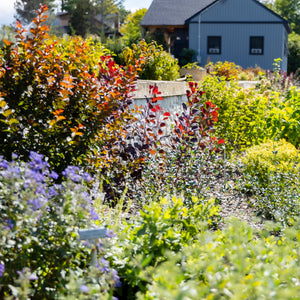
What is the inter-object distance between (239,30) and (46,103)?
88.8ft

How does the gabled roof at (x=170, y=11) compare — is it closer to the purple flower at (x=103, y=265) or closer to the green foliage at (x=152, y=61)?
the green foliage at (x=152, y=61)

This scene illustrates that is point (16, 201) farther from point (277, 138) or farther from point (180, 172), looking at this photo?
point (277, 138)

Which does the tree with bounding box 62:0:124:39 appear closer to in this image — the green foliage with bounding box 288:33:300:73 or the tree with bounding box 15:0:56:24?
the tree with bounding box 15:0:56:24

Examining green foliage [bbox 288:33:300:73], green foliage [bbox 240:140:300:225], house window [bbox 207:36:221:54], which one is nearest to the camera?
green foliage [bbox 240:140:300:225]

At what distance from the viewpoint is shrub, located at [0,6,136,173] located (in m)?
3.43

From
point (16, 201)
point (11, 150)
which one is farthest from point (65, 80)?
point (16, 201)

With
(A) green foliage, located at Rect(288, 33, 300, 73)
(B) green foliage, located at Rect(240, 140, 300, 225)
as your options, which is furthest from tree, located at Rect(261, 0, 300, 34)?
(B) green foliage, located at Rect(240, 140, 300, 225)

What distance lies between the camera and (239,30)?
2861 centimetres

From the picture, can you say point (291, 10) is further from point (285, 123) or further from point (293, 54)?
point (285, 123)

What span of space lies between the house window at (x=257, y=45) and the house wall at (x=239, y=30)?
0.21 m

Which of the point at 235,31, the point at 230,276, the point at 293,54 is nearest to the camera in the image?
the point at 230,276

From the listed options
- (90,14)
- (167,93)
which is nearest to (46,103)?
(167,93)

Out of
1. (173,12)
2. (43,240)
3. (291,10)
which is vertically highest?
(291,10)

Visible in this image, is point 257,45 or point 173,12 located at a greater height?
point 173,12
